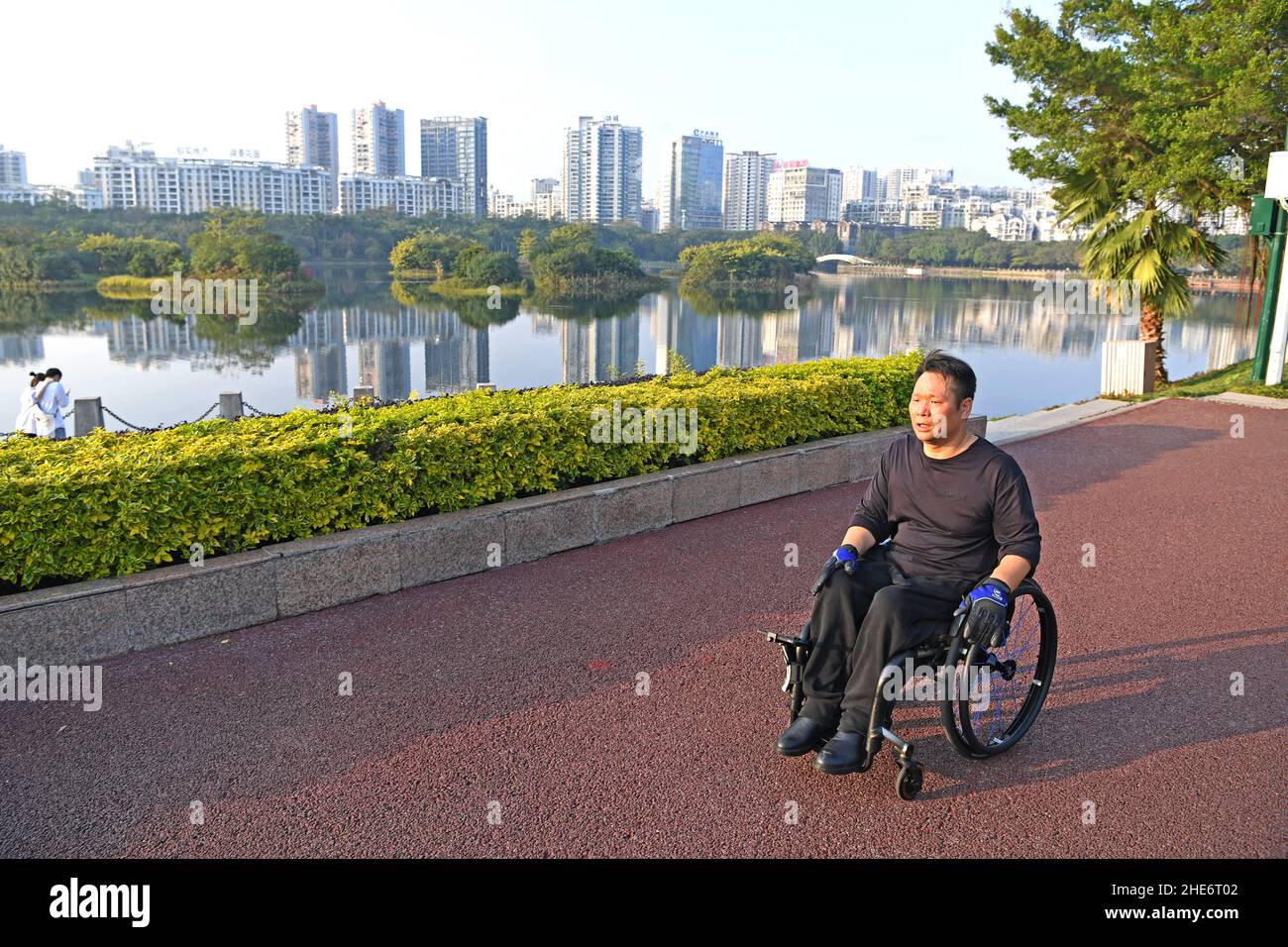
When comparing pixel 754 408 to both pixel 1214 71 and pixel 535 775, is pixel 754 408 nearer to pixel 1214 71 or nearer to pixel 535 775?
pixel 535 775

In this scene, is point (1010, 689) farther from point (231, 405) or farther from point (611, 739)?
point (231, 405)

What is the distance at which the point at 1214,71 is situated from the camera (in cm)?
1347

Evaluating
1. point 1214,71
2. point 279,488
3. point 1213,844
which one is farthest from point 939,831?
point 1214,71

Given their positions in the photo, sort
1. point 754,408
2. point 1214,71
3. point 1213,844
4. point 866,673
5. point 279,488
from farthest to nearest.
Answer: point 1214,71, point 754,408, point 279,488, point 866,673, point 1213,844

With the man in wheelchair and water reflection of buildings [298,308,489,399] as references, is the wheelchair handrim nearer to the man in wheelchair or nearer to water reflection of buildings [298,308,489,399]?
the man in wheelchair

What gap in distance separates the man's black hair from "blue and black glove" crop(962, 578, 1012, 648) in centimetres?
70

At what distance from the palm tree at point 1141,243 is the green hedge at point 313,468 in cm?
994

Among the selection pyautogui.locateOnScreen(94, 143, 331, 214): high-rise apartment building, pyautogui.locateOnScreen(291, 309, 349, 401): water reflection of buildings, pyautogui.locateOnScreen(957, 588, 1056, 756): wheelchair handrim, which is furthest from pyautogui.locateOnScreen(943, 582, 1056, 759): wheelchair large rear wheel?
pyautogui.locateOnScreen(94, 143, 331, 214): high-rise apartment building

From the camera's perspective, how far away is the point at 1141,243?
1491 cm

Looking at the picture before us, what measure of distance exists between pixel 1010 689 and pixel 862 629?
1093 millimetres

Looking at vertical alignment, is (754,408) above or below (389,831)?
above

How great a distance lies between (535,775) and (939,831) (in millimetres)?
1350

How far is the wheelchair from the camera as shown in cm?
317

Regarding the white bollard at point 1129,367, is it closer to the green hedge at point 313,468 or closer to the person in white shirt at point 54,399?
the green hedge at point 313,468
